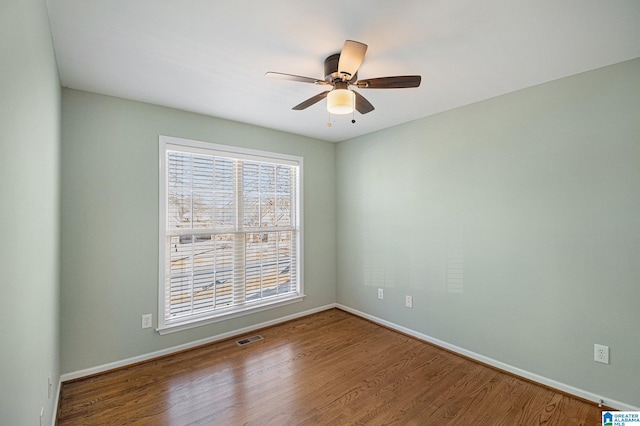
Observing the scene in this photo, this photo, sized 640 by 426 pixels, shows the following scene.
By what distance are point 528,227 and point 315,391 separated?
2.29 metres

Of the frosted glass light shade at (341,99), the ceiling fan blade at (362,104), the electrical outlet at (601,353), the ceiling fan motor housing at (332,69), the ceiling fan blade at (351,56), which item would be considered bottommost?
the electrical outlet at (601,353)

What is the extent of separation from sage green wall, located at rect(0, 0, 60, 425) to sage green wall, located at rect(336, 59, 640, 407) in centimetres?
316

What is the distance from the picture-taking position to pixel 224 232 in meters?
3.29

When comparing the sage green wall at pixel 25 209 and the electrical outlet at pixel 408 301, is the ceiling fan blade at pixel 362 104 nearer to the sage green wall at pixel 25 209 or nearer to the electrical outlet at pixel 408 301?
the sage green wall at pixel 25 209

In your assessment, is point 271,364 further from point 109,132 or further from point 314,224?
point 109,132

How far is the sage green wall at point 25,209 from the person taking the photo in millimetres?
944

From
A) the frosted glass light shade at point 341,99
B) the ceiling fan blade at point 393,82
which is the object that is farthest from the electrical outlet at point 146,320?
the ceiling fan blade at point 393,82

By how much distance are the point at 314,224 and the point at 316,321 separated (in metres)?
1.32

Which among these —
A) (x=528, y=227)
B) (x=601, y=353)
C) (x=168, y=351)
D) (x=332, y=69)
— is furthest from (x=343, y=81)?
(x=168, y=351)

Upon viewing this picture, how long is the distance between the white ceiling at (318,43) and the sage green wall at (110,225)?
0.94 ft

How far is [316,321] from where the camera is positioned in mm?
3795

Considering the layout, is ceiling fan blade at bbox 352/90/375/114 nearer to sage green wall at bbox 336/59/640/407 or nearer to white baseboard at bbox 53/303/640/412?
sage green wall at bbox 336/59/640/407

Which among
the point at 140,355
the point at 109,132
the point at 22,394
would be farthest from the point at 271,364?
the point at 109,132

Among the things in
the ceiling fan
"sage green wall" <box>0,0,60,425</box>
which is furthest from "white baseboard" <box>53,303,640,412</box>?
the ceiling fan
